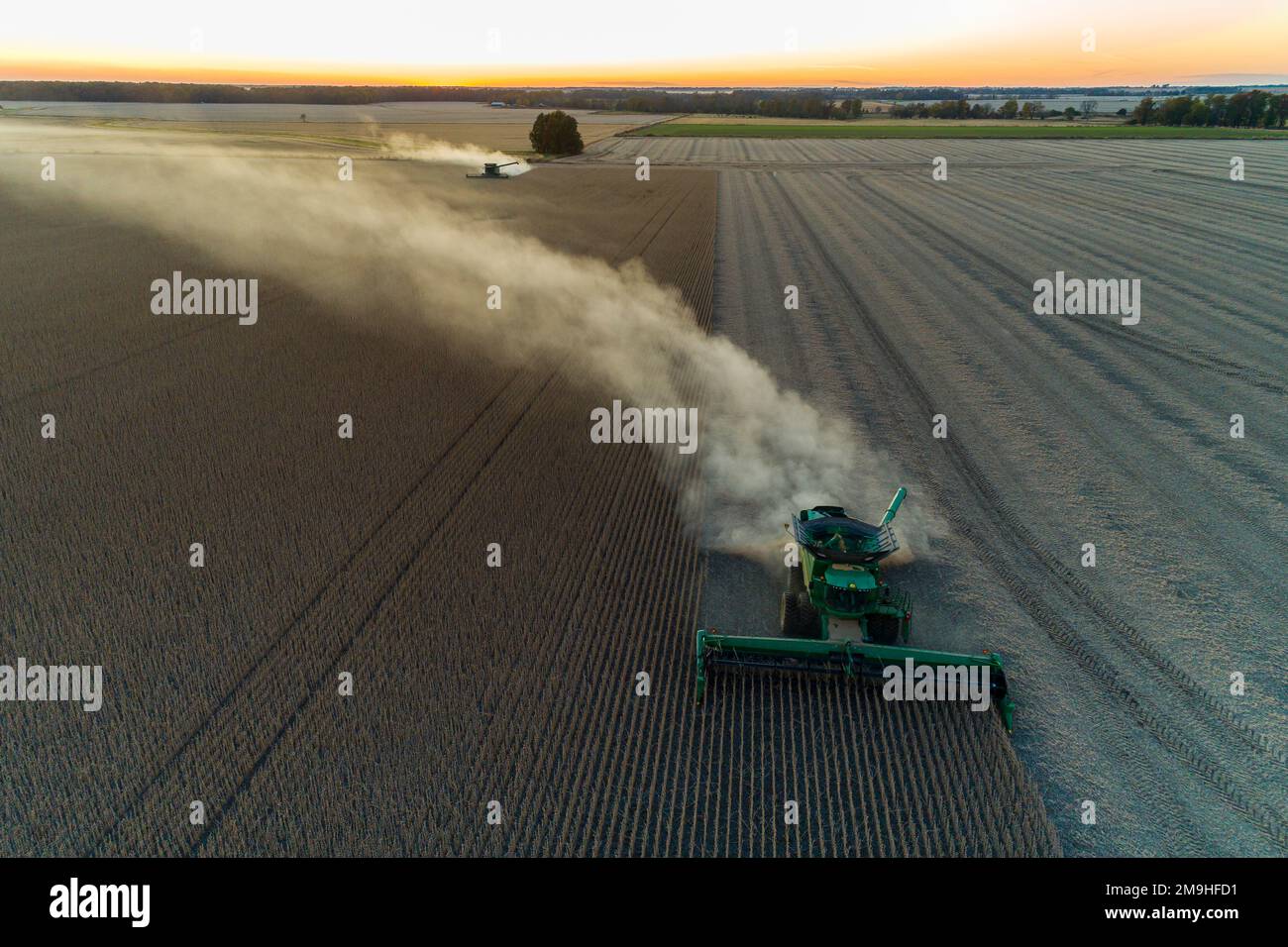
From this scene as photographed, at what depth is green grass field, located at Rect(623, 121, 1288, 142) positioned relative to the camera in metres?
97.6

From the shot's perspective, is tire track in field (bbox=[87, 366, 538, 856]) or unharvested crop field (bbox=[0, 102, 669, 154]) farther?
unharvested crop field (bbox=[0, 102, 669, 154])

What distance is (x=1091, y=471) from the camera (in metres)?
15.2

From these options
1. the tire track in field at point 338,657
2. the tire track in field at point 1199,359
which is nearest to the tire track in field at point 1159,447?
the tire track in field at point 1199,359

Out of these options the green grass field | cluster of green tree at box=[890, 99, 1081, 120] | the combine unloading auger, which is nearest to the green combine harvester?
the combine unloading auger

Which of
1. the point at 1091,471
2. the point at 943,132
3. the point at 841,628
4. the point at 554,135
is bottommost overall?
the point at 841,628

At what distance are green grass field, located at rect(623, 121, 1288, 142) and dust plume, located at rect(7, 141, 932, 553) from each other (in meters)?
78.9

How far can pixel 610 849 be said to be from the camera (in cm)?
748

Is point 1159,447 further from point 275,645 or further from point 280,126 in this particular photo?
point 280,126

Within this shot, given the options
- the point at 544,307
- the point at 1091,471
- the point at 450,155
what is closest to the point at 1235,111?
the point at 450,155

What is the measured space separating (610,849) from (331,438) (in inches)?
482

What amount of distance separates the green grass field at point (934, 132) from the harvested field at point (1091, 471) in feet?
237

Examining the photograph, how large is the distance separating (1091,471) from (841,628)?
29.8 feet

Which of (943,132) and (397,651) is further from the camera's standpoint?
(943,132)

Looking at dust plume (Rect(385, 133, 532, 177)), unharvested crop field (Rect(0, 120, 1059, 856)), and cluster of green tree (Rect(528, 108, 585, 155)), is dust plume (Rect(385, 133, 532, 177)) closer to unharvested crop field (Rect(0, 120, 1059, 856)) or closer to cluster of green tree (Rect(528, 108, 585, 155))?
cluster of green tree (Rect(528, 108, 585, 155))
